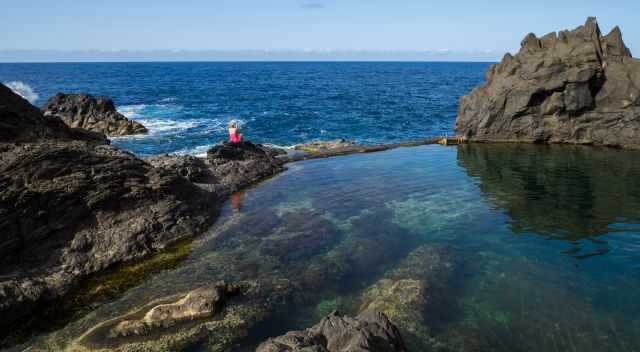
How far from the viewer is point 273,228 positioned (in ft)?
67.0

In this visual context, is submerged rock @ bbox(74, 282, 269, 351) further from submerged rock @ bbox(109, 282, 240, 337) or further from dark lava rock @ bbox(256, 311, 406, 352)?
dark lava rock @ bbox(256, 311, 406, 352)

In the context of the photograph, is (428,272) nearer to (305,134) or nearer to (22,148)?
(22,148)

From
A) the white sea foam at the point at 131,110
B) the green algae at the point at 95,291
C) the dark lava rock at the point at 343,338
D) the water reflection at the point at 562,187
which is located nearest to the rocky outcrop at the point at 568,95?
the water reflection at the point at 562,187

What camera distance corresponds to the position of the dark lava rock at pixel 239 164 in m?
27.7

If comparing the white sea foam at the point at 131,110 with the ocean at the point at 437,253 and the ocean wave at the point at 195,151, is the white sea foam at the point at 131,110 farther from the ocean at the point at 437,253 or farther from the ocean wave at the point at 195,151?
the ocean at the point at 437,253

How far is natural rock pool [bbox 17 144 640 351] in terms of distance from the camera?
1250 centimetres

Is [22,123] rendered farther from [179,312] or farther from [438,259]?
[438,259]

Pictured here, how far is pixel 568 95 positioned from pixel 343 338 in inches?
1588

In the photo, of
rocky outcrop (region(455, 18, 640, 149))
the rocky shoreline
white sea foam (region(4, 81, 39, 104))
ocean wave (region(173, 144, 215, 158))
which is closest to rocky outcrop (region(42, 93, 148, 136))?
ocean wave (region(173, 144, 215, 158))

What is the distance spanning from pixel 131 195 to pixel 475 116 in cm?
3814

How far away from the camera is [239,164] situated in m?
29.6

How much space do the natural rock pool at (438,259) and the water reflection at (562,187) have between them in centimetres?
14

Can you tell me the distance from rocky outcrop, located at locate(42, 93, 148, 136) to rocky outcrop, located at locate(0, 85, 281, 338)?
100 ft

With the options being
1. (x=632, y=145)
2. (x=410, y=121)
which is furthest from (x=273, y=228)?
(x=410, y=121)
